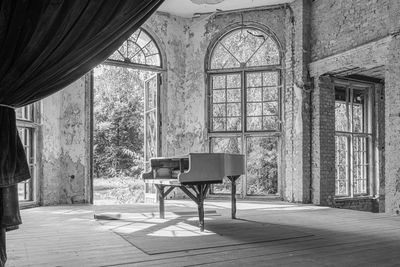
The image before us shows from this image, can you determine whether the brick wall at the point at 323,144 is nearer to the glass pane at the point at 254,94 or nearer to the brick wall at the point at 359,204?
the brick wall at the point at 359,204

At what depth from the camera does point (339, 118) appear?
9289mm

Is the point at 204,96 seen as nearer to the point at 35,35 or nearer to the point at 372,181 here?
the point at 372,181

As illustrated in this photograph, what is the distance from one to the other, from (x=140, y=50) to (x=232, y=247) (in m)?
6.10

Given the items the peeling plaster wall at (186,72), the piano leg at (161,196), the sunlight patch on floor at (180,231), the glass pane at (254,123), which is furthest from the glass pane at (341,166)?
the sunlight patch on floor at (180,231)

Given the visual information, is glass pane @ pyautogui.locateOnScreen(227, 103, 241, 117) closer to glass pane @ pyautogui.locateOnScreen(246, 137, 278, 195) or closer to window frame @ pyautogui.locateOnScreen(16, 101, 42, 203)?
glass pane @ pyautogui.locateOnScreen(246, 137, 278, 195)

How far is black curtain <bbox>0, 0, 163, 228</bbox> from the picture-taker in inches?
97.9

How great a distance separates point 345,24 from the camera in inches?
297

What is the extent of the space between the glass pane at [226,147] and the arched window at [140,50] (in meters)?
2.34

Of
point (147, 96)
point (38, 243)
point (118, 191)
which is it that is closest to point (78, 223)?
point (38, 243)

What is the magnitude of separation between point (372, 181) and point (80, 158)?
7136 millimetres

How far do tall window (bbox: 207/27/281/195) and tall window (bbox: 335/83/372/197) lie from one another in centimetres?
166

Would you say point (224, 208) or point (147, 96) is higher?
point (147, 96)

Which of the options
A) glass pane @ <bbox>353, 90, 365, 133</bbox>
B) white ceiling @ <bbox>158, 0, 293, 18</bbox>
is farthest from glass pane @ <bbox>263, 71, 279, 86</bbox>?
glass pane @ <bbox>353, 90, 365, 133</bbox>

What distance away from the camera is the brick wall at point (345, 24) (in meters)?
6.87
